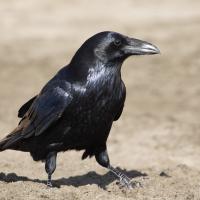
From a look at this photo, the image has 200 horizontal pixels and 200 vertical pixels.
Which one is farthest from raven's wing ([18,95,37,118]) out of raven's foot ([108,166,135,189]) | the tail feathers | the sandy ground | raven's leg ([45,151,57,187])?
raven's foot ([108,166,135,189])

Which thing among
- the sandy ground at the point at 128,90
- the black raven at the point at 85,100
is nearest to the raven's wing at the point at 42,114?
the black raven at the point at 85,100

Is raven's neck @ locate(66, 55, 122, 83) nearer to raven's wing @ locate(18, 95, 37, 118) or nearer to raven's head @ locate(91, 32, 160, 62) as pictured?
raven's head @ locate(91, 32, 160, 62)

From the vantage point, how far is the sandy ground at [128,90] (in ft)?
28.7

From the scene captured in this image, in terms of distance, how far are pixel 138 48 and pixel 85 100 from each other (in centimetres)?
72

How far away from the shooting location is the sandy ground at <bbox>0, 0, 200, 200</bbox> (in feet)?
28.7

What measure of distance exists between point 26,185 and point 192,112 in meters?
6.35

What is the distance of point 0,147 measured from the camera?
8766 millimetres

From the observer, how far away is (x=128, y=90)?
51.6ft

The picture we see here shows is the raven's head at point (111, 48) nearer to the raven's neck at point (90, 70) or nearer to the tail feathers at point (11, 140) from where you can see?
the raven's neck at point (90, 70)

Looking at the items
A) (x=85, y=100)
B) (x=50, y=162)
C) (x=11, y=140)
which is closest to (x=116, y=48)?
(x=85, y=100)

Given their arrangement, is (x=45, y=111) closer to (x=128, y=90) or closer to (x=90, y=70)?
(x=90, y=70)

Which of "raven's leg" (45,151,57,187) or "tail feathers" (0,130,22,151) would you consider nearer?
"raven's leg" (45,151,57,187)

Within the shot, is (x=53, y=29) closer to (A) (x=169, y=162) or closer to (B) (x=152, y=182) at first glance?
(A) (x=169, y=162)

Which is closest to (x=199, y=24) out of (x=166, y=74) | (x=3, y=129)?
(x=166, y=74)
